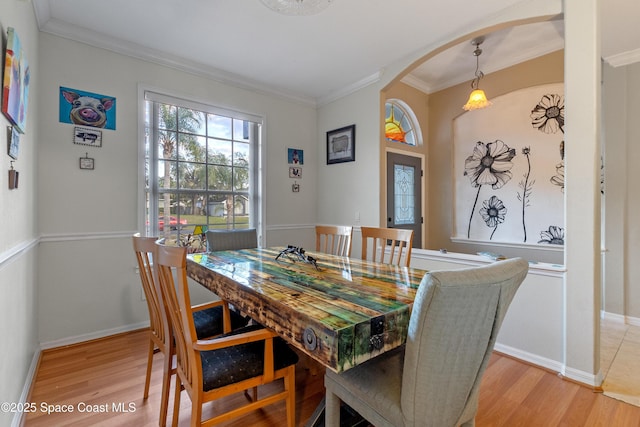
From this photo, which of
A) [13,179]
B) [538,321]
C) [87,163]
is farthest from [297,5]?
[538,321]

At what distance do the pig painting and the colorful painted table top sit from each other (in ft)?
5.42

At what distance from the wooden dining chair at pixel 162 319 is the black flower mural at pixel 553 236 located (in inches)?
132

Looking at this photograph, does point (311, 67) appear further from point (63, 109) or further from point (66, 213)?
point (66, 213)

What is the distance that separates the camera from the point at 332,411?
3.91ft

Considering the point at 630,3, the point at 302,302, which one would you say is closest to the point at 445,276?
the point at 302,302

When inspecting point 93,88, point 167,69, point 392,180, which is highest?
point 167,69

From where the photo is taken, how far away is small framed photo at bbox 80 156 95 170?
2.48m

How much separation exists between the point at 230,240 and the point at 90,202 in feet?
4.01

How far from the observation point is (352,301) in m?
1.15

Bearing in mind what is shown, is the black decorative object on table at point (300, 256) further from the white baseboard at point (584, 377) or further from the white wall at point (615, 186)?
the white wall at point (615, 186)

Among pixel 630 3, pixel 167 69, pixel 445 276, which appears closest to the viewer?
pixel 445 276

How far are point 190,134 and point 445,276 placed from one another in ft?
9.98

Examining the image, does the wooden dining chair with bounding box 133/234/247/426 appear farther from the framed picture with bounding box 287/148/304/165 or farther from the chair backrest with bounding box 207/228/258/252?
the framed picture with bounding box 287/148/304/165

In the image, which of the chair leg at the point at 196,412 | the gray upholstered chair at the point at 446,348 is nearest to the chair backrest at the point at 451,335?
the gray upholstered chair at the point at 446,348
